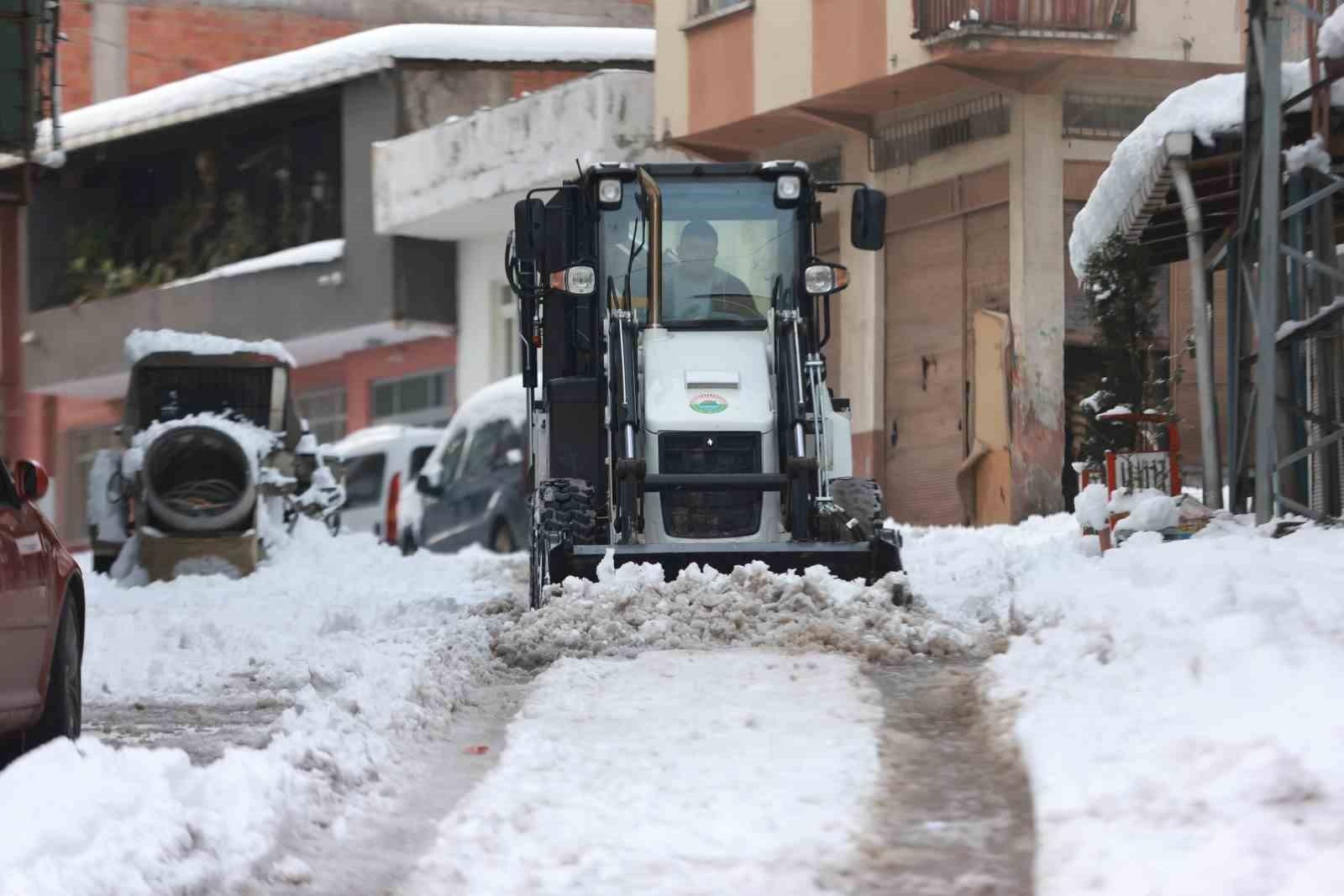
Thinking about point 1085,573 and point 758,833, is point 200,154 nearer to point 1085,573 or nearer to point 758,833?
point 1085,573

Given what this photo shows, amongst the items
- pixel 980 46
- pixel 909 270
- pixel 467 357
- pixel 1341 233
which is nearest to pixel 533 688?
pixel 1341 233

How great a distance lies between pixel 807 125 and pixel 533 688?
20712 millimetres

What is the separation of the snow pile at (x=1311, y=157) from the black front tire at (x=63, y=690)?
27.4 ft

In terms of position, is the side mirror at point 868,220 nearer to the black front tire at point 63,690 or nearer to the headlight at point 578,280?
the headlight at point 578,280

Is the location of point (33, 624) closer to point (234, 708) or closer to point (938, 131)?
point (234, 708)

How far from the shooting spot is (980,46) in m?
26.0

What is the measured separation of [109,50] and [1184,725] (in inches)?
1774

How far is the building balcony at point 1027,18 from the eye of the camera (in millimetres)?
25938

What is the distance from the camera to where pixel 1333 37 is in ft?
46.5

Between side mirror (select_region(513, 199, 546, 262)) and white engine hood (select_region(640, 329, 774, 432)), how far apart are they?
0.85 metres

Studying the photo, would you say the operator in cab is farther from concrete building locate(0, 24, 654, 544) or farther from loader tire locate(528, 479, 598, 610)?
concrete building locate(0, 24, 654, 544)

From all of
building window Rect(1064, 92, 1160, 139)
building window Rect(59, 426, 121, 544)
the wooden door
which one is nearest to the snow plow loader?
building window Rect(1064, 92, 1160, 139)

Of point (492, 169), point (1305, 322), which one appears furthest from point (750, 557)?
point (492, 169)

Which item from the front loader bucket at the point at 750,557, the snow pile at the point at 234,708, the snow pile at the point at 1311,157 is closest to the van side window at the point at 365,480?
the snow pile at the point at 234,708
